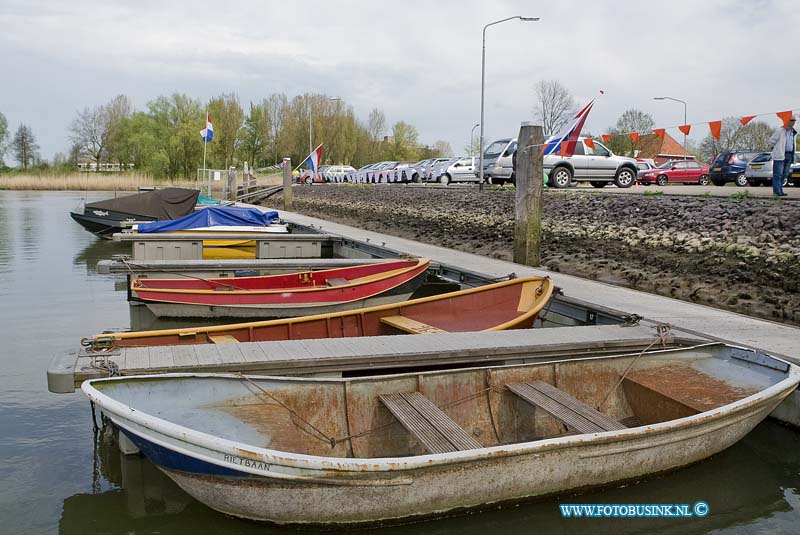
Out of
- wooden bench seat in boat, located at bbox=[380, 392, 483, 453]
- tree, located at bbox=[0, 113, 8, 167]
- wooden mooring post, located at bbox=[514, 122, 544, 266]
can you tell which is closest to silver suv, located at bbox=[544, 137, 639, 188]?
wooden mooring post, located at bbox=[514, 122, 544, 266]

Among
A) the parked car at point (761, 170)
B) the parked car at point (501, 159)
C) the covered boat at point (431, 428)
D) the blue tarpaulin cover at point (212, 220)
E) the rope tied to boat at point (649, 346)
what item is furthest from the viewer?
the parked car at point (501, 159)

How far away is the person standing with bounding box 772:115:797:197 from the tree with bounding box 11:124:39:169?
87233mm

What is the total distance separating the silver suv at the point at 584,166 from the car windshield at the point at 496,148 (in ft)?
8.67

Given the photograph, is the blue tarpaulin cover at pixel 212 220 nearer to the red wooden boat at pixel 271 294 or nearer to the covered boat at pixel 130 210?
the covered boat at pixel 130 210

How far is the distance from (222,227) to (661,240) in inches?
436

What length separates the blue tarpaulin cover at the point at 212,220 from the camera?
18781 millimetres

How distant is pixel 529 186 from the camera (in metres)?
13.0

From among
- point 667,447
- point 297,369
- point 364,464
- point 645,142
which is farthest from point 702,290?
point 645,142

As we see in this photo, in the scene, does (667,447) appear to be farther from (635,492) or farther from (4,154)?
(4,154)

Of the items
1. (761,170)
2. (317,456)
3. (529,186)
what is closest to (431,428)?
(317,456)

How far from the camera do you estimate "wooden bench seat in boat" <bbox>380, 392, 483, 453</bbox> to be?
4.55 meters

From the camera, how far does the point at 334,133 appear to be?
69.9m

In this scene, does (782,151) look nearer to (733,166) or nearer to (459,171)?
(733,166)

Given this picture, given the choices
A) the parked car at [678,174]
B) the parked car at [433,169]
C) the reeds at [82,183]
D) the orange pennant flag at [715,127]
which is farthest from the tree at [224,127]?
the orange pennant flag at [715,127]
